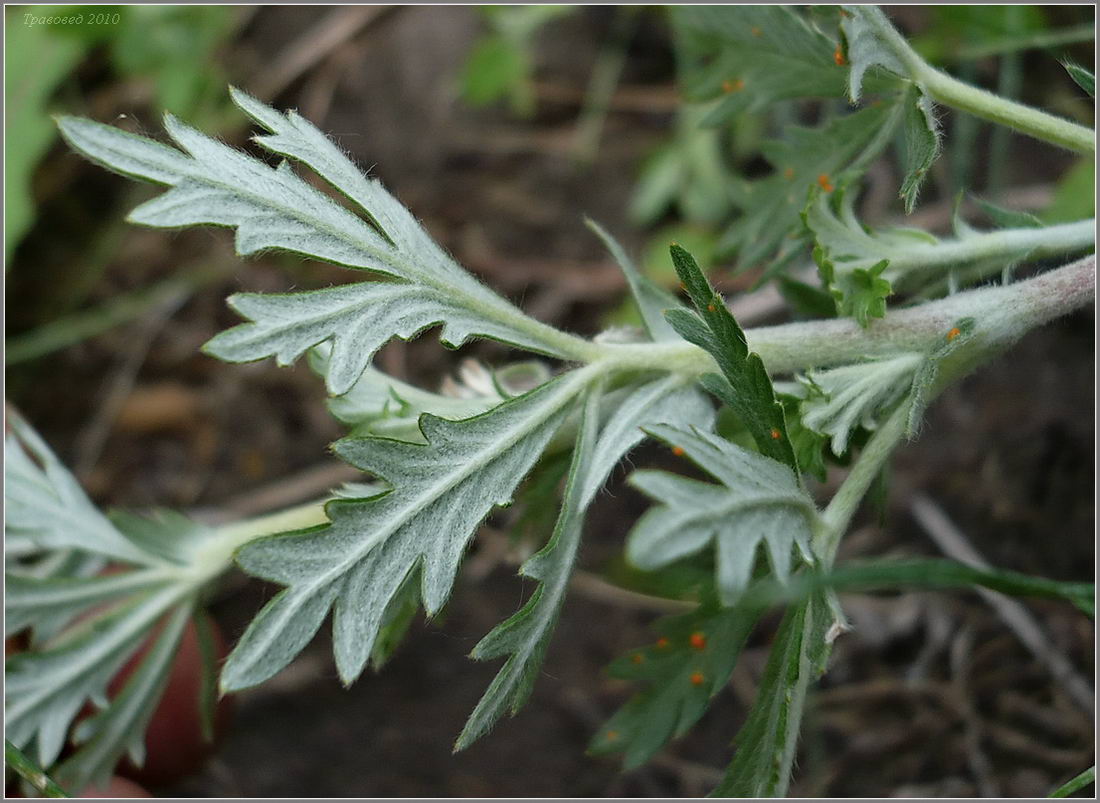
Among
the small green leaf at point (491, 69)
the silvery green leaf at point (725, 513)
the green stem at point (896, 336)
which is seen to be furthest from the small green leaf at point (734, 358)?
the small green leaf at point (491, 69)

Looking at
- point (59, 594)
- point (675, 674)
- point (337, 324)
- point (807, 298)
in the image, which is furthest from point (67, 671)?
point (807, 298)

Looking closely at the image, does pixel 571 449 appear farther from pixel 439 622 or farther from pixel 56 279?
pixel 56 279

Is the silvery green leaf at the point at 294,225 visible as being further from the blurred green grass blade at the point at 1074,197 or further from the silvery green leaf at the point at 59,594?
the blurred green grass blade at the point at 1074,197

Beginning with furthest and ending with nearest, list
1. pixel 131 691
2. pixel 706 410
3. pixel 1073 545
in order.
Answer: pixel 1073 545
pixel 131 691
pixel 706 410

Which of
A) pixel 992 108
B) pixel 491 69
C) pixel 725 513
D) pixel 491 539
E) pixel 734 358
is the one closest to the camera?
pixel 725 513

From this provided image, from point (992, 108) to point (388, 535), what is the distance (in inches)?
37.1

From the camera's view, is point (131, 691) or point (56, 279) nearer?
point (131, 691)

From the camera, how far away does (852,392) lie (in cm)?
105

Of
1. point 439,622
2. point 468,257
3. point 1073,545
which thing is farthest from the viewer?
point 468,257

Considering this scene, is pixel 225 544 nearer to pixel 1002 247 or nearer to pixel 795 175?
pixel 795 175

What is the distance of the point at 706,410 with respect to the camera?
1.10 m

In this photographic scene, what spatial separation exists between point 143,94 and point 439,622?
6.88ft

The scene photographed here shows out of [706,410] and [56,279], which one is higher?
[56,279]

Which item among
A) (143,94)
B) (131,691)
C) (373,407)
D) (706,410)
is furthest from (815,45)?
(143,94)
